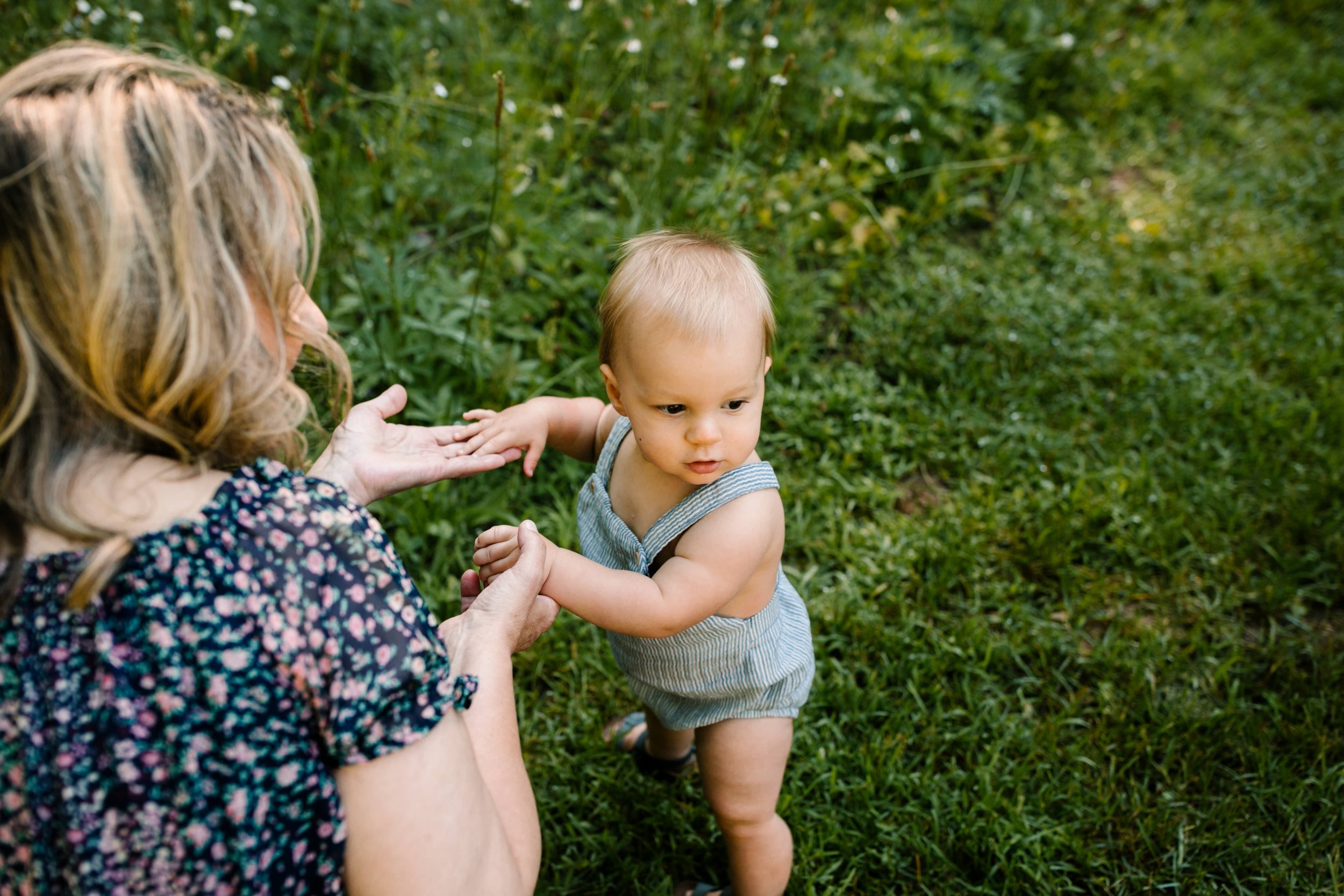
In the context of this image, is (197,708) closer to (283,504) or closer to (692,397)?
(283,504)

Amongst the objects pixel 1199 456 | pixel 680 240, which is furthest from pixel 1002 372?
pixel 680 240

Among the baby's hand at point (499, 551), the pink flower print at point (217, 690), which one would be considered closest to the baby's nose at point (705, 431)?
the baby's hand at point (499, 551)

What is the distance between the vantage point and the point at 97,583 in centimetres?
101

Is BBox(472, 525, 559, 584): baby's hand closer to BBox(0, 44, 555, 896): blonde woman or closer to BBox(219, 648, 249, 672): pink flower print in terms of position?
BBox(0, 44, 555, 896): blonde woman

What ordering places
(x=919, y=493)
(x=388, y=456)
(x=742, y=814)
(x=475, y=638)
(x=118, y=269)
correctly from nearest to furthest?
(x=118, y=269) → (x=475, y=638) → (x=388, y=456) → (x=742, y=814) → (x=919, y=493)

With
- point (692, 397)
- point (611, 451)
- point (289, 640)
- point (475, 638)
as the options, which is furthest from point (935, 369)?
point (289, 640)

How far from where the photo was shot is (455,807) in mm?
1179

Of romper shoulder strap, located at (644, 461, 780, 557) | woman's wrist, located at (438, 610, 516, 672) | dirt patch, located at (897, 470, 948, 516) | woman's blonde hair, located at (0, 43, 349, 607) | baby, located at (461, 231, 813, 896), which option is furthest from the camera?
dirt patch, located at (897, 470, 948, 516)

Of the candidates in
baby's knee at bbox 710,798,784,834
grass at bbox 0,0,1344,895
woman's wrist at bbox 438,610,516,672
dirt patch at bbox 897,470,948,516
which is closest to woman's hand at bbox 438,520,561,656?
woman's wrist at bbox 438,610,516,672

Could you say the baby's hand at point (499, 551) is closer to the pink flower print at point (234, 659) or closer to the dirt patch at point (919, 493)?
the pink flower print at point (234, 659)

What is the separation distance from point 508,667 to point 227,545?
1.68 feet

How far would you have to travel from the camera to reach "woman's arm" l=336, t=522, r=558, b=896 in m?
1.14

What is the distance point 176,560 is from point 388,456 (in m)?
0.68

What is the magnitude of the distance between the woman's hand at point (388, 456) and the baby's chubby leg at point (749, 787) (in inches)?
27.4
